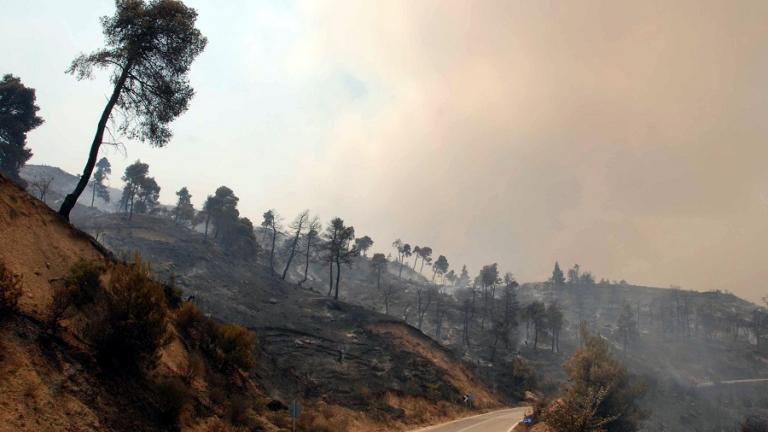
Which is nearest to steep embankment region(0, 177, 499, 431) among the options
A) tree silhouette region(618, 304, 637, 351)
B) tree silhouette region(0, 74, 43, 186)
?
tree silhouette region(0, 74, 43, 186)

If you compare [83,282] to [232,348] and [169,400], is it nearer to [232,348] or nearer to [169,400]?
[169,400]

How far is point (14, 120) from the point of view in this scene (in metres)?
52.8

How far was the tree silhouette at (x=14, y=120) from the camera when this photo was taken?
51875 millimetres

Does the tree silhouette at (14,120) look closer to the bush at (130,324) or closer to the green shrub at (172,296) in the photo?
the green shrub at (172,296)

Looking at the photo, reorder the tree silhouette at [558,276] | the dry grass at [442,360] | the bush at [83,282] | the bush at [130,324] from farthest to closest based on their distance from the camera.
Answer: the tree silhouette at [558,276] < the dry grass at [442,360] < the bush at [83,282] < the bush at [130,324]

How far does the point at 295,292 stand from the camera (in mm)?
68625

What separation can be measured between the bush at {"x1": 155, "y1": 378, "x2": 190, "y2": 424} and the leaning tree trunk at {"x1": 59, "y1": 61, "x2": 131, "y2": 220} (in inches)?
435

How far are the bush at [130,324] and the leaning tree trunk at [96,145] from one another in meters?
7.87

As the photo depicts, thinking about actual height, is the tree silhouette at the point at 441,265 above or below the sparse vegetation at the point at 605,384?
above

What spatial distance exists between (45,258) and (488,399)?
49.4 meters

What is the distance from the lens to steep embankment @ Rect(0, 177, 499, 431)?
35.5 ft

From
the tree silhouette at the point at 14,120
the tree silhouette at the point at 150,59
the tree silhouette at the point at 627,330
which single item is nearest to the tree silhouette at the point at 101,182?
the tree silhouette at the point at 14,120

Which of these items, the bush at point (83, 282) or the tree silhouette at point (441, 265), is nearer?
the bush at point (83, 282)

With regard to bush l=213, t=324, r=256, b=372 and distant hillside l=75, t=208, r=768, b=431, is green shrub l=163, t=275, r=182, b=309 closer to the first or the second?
bush l=213, t=324, r=256, b=372
